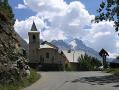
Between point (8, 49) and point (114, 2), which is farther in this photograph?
point (114, 2)

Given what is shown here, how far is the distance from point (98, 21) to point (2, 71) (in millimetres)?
23073

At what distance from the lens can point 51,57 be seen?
426ft

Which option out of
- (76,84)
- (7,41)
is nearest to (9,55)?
(7,41)

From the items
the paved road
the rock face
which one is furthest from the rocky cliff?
the paved road

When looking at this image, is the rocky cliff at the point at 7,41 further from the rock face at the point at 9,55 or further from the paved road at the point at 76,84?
the paved road at the point at 76,84

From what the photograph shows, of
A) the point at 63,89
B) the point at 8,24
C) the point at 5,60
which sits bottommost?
the point at 63,89

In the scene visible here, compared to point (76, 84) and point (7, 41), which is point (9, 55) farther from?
point (76, 84)

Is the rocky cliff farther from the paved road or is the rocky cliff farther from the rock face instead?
the paved road

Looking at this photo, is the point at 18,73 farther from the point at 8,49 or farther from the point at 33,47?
the point at 33,47

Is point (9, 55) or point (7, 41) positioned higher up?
point (7, 41)

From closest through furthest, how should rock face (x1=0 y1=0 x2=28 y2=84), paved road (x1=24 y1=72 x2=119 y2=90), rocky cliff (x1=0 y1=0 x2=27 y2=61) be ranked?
paved road (x1=24 y1=72 x2=119 y2=90) → rock face (x1=0 y1=0 x2=28 y2=84) → rocky cliff (x1=0 y1=0 x2=27 y2=61)

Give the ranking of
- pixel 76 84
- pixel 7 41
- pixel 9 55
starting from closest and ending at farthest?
1. pixel 9 55
2. pixel 76 84
3. pixel 7 41

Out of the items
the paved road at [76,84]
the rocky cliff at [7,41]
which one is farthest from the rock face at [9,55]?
the paved road at [76,84]

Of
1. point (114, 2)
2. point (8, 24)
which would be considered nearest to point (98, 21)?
point (114, 2)
